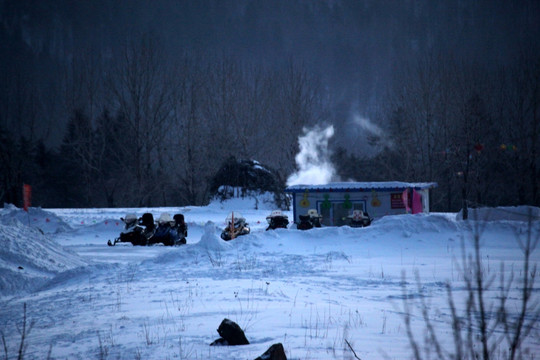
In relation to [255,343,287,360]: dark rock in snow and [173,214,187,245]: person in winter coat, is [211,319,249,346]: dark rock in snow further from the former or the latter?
[173,214,187,245]: person in winter coat

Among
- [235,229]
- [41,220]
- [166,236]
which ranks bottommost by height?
[166,236]

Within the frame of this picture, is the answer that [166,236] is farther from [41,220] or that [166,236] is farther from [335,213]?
[41,220]

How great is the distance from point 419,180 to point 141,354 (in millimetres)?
41727

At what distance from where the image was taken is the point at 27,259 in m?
12.3

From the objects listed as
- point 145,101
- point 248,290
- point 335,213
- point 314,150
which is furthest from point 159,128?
point 248,290

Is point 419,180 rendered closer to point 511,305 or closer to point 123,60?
point 123,60

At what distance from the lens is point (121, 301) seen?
8.31 metres

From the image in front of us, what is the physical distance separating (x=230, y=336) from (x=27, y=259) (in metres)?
8.79

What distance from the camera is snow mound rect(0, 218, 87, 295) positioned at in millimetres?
10852

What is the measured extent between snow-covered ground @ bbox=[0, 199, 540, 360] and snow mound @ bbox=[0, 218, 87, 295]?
5cm

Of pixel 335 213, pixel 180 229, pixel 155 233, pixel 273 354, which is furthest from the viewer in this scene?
pixel 335 213

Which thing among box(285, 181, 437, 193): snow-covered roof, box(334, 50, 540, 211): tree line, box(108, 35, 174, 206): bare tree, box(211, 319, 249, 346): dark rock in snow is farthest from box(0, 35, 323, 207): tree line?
box(211, 319, 249, 346): dark rock in snow

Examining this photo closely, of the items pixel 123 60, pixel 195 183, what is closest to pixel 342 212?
pixel 195 183

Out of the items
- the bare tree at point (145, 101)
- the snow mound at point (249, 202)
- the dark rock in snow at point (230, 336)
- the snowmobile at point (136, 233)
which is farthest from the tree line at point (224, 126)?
the dark rock in snow at point (230, 336)
